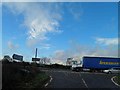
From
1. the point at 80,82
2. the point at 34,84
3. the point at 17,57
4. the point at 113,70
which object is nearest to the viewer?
the point at 34,84

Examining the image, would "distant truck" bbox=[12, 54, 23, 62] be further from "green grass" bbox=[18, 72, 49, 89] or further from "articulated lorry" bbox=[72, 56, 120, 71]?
"articulated lorry" bbox=[72, 56, 120, 71]

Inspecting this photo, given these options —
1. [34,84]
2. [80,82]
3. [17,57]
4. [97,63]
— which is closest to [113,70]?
[97,63]

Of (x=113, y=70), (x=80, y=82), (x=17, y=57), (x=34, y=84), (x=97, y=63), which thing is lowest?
(x=113, y=70)

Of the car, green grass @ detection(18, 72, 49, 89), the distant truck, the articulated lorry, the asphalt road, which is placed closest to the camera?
green grass @ detection(18, 72, 49, 89)

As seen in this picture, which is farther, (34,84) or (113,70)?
(113,70)

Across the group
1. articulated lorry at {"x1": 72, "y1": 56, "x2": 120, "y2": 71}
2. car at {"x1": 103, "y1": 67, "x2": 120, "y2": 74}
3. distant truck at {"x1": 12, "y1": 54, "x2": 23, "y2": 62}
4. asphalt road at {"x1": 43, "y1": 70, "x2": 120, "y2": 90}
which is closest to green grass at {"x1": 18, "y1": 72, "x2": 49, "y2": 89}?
asphalt road at {"x1": 43, "y1": 70, "x2": 120, "y2": 90}

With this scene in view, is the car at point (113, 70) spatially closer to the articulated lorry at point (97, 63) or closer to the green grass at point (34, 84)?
the articulated lorry at point (97, 63)

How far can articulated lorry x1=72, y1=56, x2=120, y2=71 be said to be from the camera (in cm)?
6275

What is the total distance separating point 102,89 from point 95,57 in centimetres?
3923

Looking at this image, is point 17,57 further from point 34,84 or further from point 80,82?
point 34,84

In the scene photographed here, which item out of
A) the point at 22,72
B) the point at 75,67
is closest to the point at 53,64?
the point at 75,67

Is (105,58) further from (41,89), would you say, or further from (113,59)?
(41,89)

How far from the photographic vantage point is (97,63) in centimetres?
6338

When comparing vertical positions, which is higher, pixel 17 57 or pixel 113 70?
pixel 17 57
